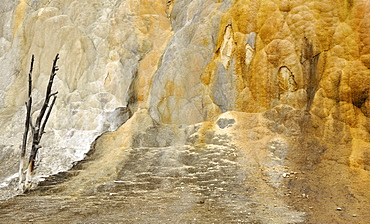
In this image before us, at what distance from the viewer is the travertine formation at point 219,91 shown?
1078 centimetres

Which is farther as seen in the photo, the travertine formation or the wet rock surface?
the travertine formation

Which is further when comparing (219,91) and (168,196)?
(219,91)

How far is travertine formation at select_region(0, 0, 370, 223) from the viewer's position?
1078 centimetres

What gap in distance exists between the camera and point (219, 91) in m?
13.6

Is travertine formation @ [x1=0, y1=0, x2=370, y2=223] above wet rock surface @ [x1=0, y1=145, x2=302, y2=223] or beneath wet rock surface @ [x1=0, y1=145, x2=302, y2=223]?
above

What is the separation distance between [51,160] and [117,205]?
5.80 m

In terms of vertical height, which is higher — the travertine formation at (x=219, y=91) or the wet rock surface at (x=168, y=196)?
the travertine formation at (x=219, y=91)

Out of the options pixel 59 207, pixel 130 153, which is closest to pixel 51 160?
pixel 130 153

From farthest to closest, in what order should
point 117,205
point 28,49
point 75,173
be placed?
point 28,49, point 75,173, point 117,205

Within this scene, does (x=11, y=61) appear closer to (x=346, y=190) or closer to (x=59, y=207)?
(x=59, y=207)

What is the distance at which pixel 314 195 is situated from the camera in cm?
922

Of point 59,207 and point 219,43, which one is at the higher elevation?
point 219,43

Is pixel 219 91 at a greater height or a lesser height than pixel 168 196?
greater

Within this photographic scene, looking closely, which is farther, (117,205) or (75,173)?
(75,173)
